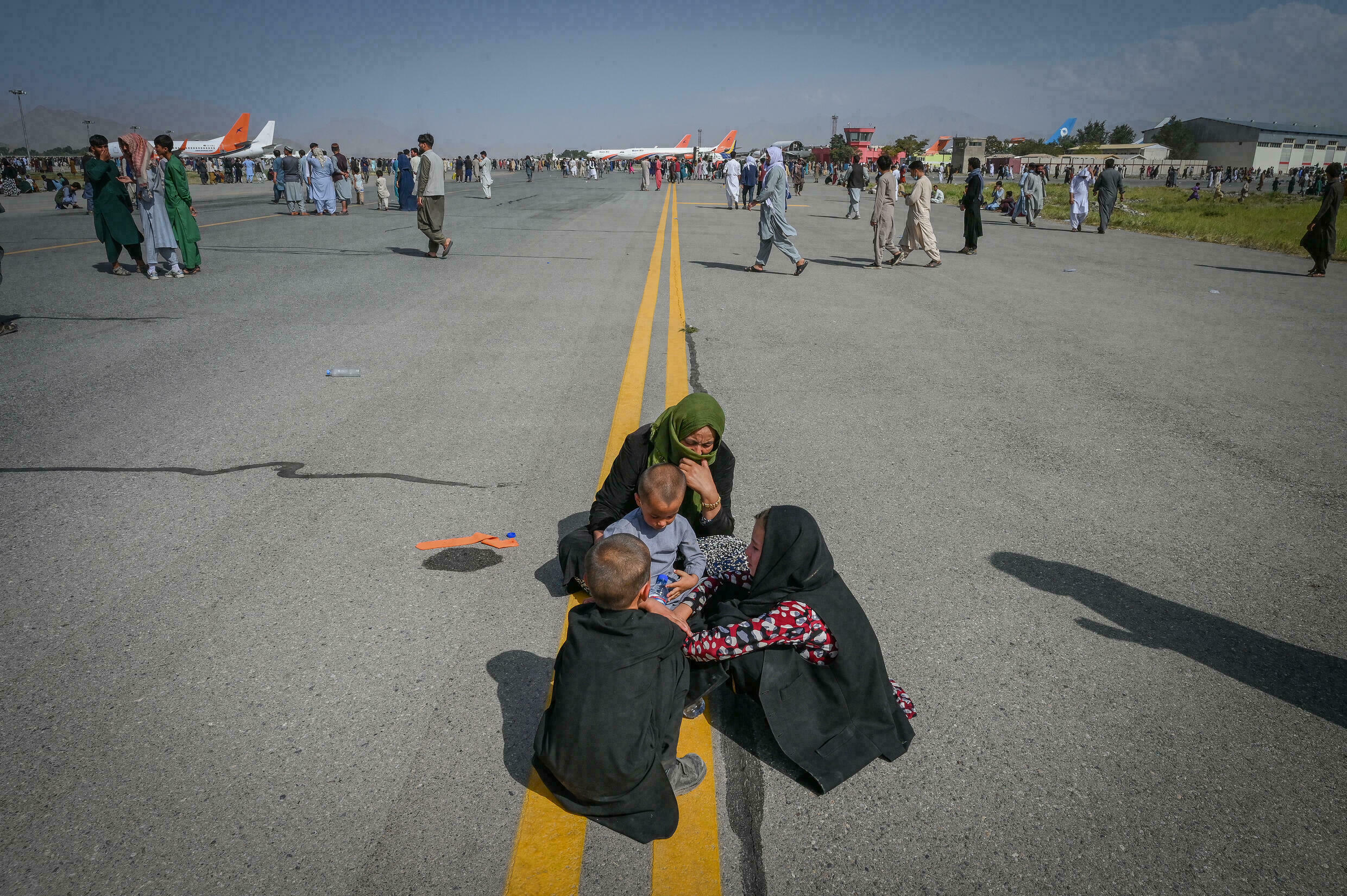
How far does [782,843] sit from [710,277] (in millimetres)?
10570

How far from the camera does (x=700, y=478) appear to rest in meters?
3.49

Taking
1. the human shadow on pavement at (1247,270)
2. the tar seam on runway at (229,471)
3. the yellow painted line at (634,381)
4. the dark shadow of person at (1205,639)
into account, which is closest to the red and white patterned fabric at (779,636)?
the dark shadow of person at (1205,639)

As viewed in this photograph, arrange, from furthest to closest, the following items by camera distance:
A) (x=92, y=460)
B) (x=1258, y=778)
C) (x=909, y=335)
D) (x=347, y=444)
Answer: (x=909, y=335) < (x=347, y=444) < (x=92, y=460) < (x=1258, y=778)

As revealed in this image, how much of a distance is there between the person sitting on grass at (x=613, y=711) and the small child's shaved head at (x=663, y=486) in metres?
0.76

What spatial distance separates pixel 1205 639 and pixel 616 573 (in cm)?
250

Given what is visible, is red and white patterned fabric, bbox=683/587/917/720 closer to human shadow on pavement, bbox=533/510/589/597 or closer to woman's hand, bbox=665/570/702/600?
woman's hand, bbox=665/570/702/600

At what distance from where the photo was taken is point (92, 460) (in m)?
4.57

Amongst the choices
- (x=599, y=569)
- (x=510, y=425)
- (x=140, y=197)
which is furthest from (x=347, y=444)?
(x=140, y=197)

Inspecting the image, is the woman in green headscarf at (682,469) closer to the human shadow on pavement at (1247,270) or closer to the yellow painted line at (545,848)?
the yellow painted line at (545,848)

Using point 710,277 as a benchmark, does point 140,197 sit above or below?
above

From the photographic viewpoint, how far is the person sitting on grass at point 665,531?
3.09m

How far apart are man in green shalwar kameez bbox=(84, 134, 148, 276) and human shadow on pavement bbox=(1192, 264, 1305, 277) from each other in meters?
17.5

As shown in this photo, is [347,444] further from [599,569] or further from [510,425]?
[599,569]

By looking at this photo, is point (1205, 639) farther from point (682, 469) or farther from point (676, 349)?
point (676, 349)
